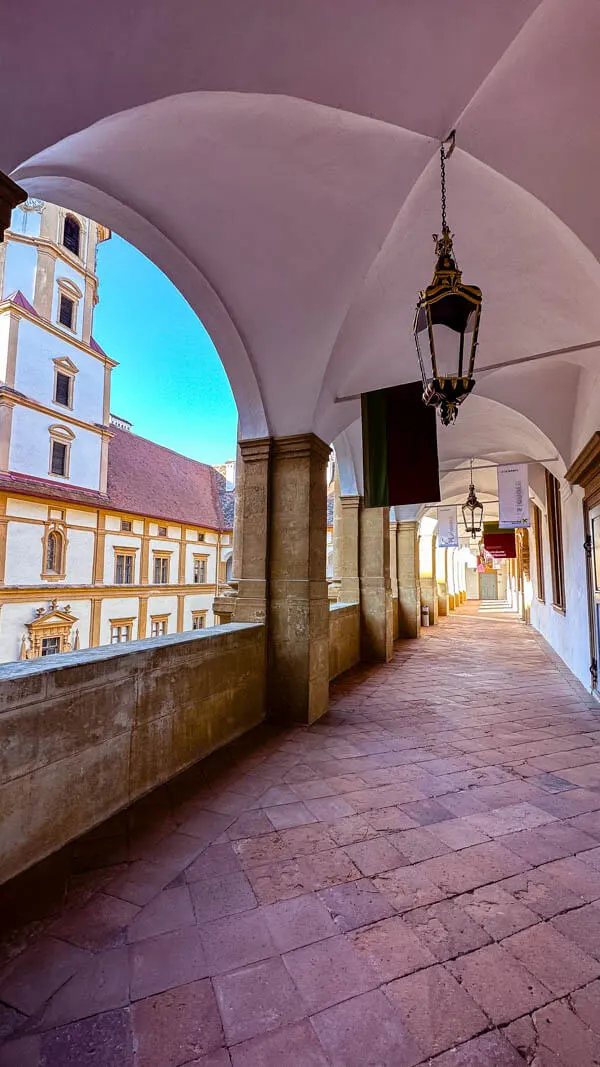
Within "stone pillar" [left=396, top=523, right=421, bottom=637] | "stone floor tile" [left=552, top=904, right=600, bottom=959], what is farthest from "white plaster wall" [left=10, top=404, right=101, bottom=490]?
"stone floor tile" [left=552, top=904, right=600, bottom=959]

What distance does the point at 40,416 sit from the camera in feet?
68.3

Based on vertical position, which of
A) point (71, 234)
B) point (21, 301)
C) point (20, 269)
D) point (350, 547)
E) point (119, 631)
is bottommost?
point (119, 631)

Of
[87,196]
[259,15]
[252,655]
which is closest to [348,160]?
[259,15]

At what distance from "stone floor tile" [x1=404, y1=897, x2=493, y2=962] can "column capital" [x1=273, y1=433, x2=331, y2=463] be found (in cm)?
412

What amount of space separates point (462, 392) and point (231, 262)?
2.85 meters

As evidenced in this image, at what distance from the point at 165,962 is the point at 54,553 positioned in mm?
21065

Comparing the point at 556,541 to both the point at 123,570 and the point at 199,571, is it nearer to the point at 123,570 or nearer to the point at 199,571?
the point at 123,570

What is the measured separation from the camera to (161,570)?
2548cm

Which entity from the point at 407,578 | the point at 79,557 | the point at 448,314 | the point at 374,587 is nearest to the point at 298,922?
the point at 448,314

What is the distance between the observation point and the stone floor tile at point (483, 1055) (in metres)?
1.46

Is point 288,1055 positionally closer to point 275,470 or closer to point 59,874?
point 59,874

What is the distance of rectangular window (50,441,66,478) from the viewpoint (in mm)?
21439

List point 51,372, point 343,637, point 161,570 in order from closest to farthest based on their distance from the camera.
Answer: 1. point 343,637
2. point 51,372
3. point 161,570

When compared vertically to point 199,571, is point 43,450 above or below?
above
